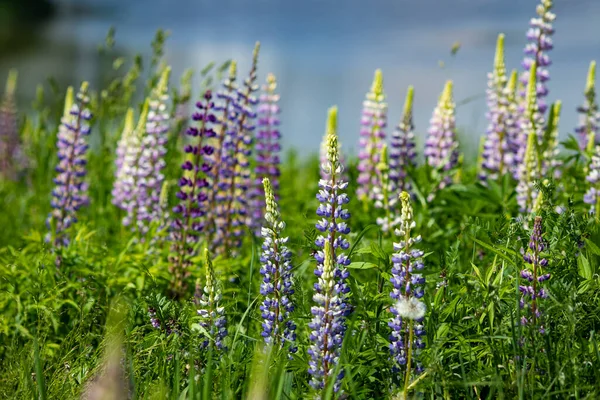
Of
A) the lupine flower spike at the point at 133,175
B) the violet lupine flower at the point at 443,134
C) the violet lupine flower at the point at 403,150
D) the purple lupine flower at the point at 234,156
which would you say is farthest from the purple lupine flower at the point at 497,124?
the lupine flower spike at the point at 133,175

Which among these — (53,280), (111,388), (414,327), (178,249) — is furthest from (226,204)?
(111,388)

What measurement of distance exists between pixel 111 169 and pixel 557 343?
6.36 m

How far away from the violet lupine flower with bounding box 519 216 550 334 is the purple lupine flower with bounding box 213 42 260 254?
266 centimetres

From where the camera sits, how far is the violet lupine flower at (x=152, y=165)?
5.68 m

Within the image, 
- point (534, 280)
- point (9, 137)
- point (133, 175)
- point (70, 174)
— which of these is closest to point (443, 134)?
point (133, 175)

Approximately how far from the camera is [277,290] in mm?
3055

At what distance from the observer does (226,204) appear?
5711 millimetres

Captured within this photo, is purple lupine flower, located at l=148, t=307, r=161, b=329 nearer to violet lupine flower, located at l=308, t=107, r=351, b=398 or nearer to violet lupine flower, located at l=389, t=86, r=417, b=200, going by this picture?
violet lupine flower, located at l=308, t=107, r=351, b=398

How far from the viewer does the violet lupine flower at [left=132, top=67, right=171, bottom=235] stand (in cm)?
568

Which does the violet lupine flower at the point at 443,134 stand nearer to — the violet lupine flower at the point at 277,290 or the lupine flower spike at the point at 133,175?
the lupine flower spike at the point at 133,175

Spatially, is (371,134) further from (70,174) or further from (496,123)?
(70,174)

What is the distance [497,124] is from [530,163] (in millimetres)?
1201

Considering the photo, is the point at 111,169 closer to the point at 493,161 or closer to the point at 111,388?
the point at 493,161

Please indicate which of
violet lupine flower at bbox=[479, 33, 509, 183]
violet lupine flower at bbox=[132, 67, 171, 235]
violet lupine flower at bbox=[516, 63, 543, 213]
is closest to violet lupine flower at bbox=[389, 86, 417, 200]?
violet lupine flower at bbox=[479, 33, 509, 183]
